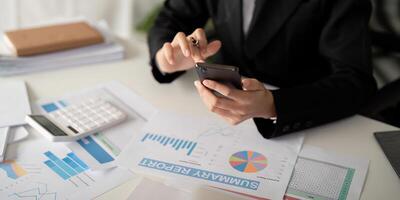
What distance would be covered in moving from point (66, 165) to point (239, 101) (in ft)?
1.21

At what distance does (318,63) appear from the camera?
4.24 ft

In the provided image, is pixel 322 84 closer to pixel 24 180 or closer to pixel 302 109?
pixel 302 109

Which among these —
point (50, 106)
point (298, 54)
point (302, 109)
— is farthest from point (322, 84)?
point (50, 106)

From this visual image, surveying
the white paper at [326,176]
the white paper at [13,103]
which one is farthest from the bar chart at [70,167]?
the white paper at [326,176]

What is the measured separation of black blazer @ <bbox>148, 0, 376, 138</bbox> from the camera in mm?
997

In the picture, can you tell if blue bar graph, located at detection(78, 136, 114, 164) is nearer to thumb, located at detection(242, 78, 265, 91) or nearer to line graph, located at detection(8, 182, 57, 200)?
line graph, located at detection(8, 182, 57, 200)

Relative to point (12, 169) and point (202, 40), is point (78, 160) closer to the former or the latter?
point (12, 169)

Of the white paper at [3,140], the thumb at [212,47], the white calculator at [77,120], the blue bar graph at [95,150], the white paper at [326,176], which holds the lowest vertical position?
the white paper at [326,176]

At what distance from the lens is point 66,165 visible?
33.0 inches

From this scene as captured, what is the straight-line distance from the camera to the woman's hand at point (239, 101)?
87cm

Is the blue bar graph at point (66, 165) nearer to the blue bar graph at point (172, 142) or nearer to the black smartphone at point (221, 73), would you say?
the blue bar graph at point (172, 142)

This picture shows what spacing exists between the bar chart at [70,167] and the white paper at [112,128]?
2 cm

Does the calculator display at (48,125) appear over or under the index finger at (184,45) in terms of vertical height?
under

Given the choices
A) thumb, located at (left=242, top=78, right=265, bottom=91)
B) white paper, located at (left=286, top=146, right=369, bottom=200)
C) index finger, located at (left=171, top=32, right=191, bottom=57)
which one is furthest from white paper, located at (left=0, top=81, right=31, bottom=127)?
Answer: white paper, located at (left=286, top=146, right=369, bottom=200)
